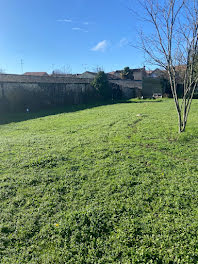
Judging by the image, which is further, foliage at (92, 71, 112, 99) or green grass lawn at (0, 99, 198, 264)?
foliage at (92, 71, 112, 99)

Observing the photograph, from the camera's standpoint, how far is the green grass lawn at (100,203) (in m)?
2.03

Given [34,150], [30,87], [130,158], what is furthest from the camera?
[30,87]

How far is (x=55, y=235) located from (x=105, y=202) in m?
0.84

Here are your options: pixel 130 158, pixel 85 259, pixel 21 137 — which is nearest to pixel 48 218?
pixel 85 259

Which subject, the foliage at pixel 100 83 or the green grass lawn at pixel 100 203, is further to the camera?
the foliage at pixel 100 83

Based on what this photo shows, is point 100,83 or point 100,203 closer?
point 100,203

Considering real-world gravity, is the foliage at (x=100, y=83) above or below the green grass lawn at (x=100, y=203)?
above

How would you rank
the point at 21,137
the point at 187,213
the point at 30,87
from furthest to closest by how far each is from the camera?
the point at 30,87, the point at 21,137, the point at 187,213

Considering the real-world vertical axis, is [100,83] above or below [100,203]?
above

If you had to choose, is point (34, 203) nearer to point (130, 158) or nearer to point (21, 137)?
point (130, 158)

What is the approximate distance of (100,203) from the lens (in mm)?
2768

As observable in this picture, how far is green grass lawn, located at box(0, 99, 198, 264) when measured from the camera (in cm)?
203

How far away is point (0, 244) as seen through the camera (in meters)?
2.14

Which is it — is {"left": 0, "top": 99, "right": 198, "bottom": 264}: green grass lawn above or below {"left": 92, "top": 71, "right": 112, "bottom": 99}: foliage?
below
